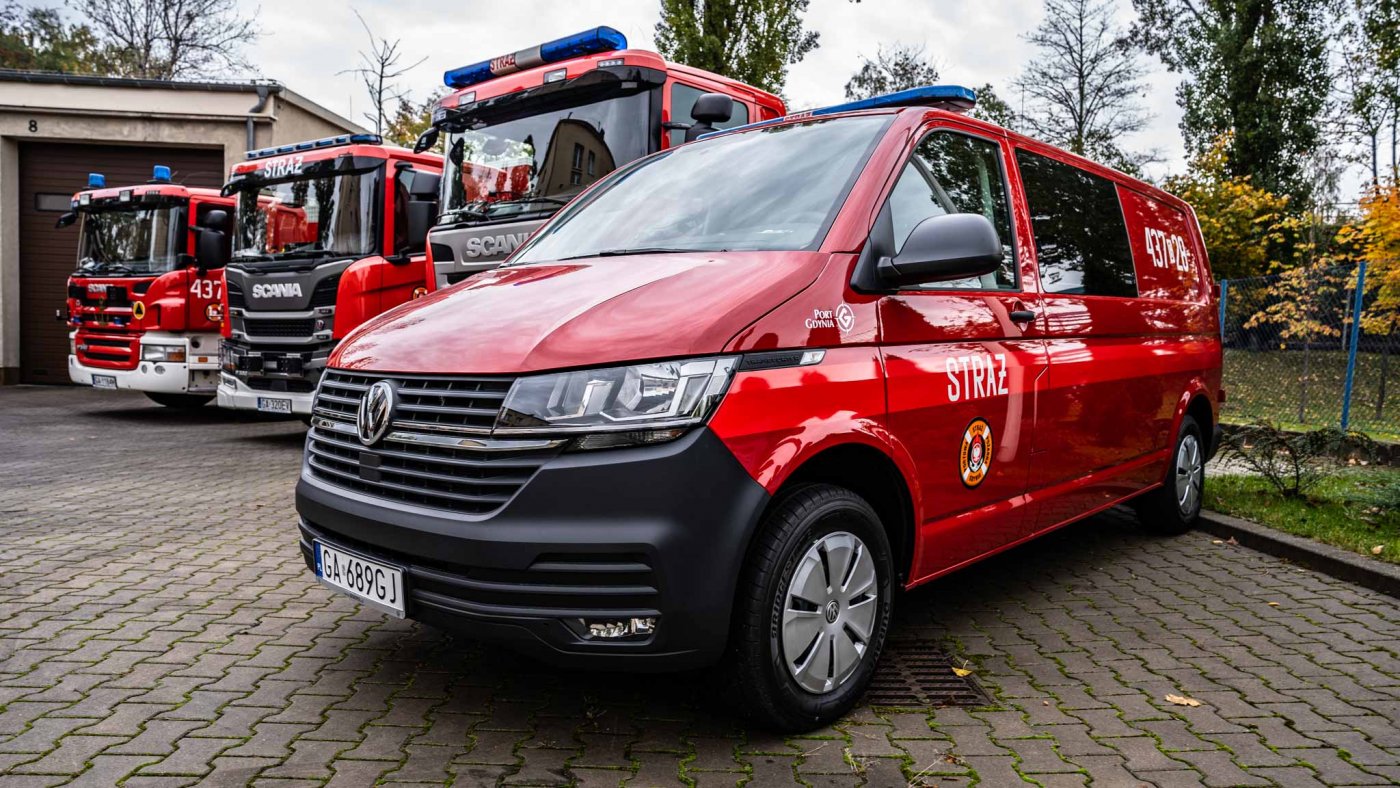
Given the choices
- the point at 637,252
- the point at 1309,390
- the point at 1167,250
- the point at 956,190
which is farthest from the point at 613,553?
the point at 1309,390

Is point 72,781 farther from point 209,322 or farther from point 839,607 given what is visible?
point 209,322

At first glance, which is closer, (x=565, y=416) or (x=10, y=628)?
(x=565, y=416)

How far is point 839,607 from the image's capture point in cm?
307

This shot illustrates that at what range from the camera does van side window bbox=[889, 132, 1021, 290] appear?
350 centimetres

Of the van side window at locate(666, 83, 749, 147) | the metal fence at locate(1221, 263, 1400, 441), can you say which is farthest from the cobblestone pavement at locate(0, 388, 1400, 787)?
the metal fence at locate(1221, 263, 1400, 441)

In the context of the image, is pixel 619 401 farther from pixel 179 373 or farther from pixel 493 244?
pixel 179 373

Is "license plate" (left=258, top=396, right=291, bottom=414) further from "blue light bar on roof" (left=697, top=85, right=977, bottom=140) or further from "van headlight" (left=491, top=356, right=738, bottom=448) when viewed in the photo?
"van headlight" (left=491, top=356, right=738, bottom=448)

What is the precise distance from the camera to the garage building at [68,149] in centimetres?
1744

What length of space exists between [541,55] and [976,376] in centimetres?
546

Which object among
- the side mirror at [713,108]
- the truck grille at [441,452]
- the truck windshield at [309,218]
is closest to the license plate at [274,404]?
the truck windshield at [309,218]

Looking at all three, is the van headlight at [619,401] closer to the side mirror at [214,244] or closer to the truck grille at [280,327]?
the truck grille at [280,327]

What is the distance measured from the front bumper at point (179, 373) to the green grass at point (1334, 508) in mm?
10677

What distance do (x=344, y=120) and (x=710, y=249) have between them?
20074 millimetres

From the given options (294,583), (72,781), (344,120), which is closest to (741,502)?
(72,781)
